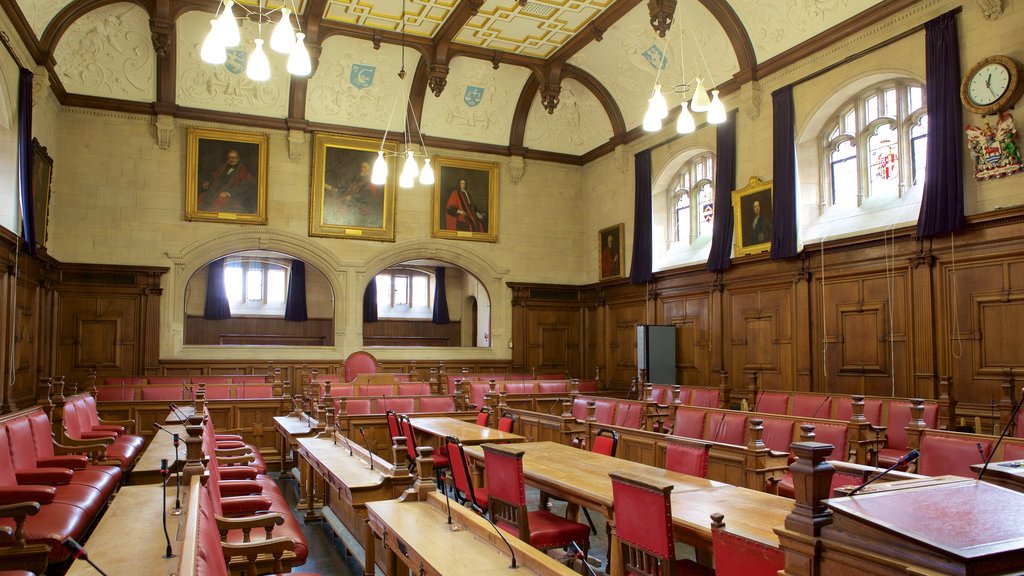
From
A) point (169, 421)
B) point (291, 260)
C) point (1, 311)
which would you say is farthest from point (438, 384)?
point (291, 260)

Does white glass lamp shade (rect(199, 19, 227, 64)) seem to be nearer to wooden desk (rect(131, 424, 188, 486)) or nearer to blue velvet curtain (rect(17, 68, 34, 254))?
wooden desk (rect(131, 424, 188, 486))

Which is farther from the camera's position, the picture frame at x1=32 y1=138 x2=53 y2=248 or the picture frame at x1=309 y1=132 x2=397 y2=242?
the picture frame at x1=309 y1=132 x2=397 y2=242

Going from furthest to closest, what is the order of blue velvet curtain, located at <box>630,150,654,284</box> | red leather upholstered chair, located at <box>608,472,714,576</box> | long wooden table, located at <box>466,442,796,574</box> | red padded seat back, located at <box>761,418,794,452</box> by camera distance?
blue velvet curtain, located at <box>630,150,654,284</box> < red padded seat back, located at <box>761,418,794,452</box> < long wooden table, located at <box>466,442,796,574</box> < red leather upholstered chair, located at <box>608,472,714,576</box>

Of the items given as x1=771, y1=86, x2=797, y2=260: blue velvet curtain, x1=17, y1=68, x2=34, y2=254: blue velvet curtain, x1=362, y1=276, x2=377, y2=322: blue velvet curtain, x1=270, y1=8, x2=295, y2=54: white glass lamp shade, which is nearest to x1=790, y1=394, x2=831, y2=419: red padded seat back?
x1=771, y1=86, x2=797, y2=260: blue velvet curtain

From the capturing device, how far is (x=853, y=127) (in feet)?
34.3

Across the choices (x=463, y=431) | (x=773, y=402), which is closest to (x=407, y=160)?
(x=463, y=431)

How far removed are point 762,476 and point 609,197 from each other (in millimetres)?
11149

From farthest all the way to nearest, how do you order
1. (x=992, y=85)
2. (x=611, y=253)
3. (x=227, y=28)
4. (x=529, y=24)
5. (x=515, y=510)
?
1. (x=611, y=253)
2. (x=529, y=24)
3. (x=992, y=85)
4. (x=227, y=28)
5. (x=515, y=510)

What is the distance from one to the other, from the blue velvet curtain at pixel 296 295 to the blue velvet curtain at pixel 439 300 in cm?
390

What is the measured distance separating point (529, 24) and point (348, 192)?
5145 mm

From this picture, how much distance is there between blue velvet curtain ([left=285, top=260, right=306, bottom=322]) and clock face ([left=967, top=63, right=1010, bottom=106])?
643 inches

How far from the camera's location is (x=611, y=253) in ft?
50.3

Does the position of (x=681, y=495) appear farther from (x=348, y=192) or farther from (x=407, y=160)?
(x=348, y=192)

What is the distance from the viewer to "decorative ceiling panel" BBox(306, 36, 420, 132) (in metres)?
13.8
